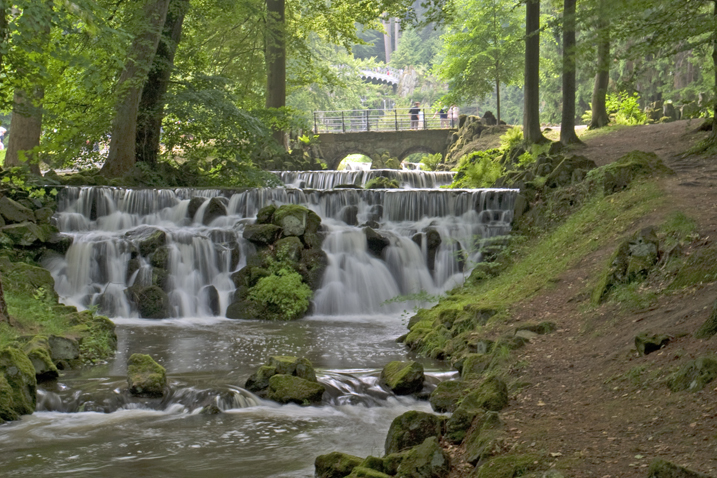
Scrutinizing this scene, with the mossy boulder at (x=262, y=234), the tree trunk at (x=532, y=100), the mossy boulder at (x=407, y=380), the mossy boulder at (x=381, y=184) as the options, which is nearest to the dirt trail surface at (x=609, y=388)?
the mossy boulder at (x=407, y=380)

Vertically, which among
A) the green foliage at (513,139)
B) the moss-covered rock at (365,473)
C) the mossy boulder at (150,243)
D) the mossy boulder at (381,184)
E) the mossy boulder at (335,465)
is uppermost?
the green foliage at (513,139)

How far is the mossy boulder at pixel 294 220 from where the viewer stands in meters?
16.3

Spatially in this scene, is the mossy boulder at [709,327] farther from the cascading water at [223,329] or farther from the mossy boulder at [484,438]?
the cascading water at [223,329]

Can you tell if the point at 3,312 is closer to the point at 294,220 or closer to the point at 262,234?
the point at 262,234

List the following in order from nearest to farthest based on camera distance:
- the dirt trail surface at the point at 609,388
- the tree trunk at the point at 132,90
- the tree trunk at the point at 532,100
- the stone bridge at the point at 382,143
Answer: the dirt trail surface at the point at 609,388 < the tree trunk at the point at 132,90 < the tree trunk at the point at 532,100 < the stone bridge at the point at 382,143

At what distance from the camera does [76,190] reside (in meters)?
17.6

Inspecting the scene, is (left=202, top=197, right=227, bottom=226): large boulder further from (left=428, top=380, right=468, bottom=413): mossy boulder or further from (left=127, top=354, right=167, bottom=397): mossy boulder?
(left=428, top=380, right=468, bottom=413): mossy boulder

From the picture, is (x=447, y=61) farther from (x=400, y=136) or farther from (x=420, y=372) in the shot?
(x=420, y=372)

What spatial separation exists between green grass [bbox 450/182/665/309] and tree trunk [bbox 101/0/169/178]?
9489 mm

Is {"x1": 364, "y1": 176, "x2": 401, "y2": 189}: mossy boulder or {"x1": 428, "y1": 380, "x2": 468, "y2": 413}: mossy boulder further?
{"x1": 364, "y1": 176, "x2": 401, "y2": 189}: mossy boulder

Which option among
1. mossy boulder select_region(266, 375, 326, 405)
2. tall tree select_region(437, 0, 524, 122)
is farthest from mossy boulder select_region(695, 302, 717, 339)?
tall tree select_region(437, 0, 524, 122)

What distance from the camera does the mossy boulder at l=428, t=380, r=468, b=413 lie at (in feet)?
26.1

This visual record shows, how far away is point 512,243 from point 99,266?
8942mm

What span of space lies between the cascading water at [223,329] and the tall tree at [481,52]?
18.3 metres
